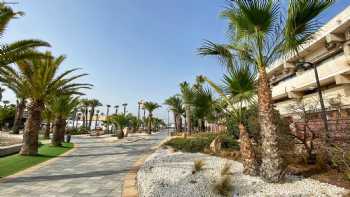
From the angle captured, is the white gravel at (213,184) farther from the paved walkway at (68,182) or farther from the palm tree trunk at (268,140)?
the paved walkway at (68,182)

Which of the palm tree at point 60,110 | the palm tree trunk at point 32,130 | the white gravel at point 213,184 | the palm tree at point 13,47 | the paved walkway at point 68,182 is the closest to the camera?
the white gravel at point 213,184

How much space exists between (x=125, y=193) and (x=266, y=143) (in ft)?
11.3

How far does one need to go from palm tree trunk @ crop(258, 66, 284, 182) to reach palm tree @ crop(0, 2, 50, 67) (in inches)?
354

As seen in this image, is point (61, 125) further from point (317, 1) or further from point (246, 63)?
point (317, 1)

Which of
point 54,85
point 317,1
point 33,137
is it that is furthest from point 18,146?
point 317,1

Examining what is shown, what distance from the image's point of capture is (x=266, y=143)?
5.55 metres

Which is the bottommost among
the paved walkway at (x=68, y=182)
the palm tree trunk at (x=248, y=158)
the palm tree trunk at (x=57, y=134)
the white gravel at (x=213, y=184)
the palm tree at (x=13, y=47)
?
the paved walkway at (x=68, y=182)

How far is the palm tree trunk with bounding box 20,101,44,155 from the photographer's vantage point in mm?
12945

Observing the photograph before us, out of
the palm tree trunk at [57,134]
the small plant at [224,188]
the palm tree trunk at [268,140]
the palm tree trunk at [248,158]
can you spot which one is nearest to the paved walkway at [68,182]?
the small plant at [224,188]

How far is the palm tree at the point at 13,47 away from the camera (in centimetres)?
898

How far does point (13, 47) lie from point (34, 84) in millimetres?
4075

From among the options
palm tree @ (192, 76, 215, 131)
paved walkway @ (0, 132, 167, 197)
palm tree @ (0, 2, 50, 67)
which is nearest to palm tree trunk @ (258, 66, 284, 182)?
palm tree @ (192, 76, 215, 131)

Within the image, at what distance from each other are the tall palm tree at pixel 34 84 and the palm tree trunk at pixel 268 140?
11.8m

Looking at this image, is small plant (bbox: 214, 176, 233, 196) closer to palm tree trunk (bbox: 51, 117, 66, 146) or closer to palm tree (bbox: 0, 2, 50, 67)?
palm tree (bbox: 0, 2, 50, 67)
